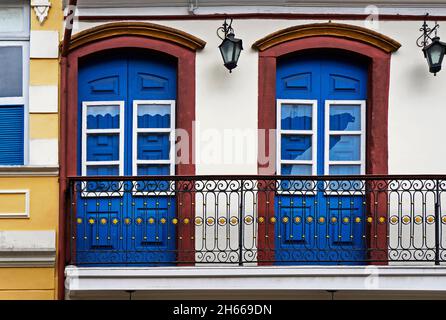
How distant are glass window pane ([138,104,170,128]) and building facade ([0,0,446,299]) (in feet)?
0.06

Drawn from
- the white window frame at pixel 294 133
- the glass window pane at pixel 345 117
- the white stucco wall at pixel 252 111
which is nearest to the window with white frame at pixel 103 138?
the white stucco wall at pixel 252 111

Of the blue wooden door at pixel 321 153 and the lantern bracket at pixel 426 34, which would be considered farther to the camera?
the lantern bracket at pixel 426 34

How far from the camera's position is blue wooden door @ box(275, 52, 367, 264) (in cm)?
1443

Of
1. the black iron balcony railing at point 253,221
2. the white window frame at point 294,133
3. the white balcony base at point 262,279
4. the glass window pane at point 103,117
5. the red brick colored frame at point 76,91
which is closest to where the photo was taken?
the white balcony base at point 262,279

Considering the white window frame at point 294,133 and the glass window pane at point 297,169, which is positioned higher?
the white window frame at point 294,133

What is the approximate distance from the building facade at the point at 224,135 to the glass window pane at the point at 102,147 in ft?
0.12

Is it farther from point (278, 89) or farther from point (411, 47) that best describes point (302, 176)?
point (411, 47)

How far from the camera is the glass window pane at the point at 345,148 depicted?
14.8m

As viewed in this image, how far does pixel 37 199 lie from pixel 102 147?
1.09 m

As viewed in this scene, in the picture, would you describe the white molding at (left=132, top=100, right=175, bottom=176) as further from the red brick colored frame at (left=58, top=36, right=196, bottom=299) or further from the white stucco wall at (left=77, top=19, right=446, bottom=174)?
the white stucco wall at (left=77, top=19, right=446, bottom=174)

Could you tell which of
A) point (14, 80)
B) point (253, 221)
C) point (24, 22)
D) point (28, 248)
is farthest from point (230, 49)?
point (28, 248)

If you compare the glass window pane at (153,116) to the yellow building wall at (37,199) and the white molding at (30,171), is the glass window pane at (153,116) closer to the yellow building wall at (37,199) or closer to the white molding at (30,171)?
the yellow building wall at (37,199)

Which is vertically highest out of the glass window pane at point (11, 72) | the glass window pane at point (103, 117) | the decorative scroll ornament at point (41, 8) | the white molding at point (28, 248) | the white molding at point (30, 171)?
the decorative scroll ornament at point (41, 8)

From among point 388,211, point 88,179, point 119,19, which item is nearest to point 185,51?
point 119,19
